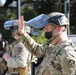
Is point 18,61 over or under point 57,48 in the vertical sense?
under

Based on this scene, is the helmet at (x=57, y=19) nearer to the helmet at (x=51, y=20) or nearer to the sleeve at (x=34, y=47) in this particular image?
the helmet at (x=51, y=20)

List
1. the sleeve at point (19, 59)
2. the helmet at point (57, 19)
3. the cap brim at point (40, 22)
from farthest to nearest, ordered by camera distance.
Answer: the sleeve at point (19, 59), the cap brim at point (40, 22), the helmet at point (57, 19)

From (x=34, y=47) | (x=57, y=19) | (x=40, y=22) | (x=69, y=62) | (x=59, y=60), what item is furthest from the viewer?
(x=34, y=47)

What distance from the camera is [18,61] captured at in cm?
466

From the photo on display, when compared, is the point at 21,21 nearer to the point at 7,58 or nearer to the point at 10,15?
the point at 7,58

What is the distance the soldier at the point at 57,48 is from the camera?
3.21 meters

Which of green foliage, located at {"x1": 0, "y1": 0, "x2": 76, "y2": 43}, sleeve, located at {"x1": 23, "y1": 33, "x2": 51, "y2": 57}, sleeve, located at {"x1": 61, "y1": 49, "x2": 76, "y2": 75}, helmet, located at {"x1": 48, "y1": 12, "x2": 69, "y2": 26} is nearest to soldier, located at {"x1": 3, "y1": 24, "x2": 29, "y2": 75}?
sleeve, located at {"x1": 23, "y1": 33, "x2": 51, "y2": 57}

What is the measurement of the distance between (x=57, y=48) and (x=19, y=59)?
4.52ft

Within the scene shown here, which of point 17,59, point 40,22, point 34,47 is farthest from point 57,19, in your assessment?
point 17,59

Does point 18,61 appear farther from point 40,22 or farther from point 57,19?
point 57,19

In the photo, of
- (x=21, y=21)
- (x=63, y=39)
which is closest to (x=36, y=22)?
(x=21, y=21)

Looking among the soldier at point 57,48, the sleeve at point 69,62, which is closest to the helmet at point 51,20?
the soldier at point 57,48

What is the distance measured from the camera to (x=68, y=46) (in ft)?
10.8

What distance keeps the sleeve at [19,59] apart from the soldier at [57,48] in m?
0.97
